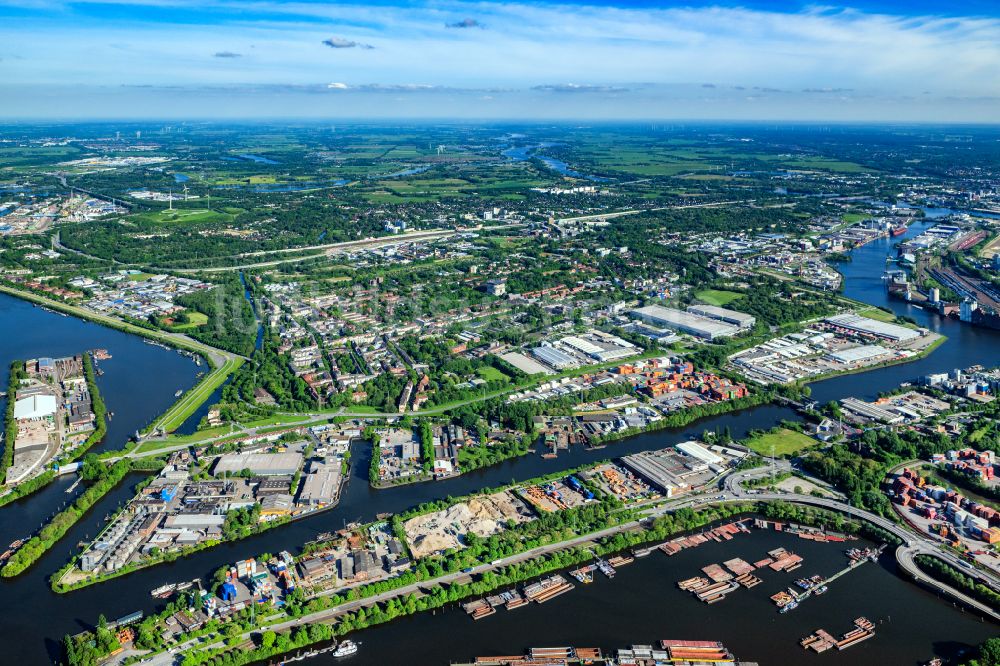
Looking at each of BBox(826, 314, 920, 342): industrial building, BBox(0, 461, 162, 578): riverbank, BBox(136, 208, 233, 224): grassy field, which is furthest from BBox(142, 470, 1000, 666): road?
BBox(136, 208, 233, 224): grassy field

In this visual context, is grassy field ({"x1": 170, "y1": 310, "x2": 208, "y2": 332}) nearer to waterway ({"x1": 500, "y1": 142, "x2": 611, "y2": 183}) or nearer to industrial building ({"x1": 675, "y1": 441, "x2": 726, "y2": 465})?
industrial building ({"x1": 675, "y1": 441, "x2": 726, "y2": 465})

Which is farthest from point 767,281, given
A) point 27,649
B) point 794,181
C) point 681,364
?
point 794,181

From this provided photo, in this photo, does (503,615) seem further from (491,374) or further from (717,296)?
(717,296)

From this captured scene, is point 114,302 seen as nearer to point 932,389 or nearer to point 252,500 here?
point 252,500

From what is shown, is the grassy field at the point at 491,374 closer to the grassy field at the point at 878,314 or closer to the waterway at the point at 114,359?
the waterway at the point at 114,359

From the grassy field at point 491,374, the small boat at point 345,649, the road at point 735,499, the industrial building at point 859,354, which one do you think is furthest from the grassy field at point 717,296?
the small boat at point 345,649
